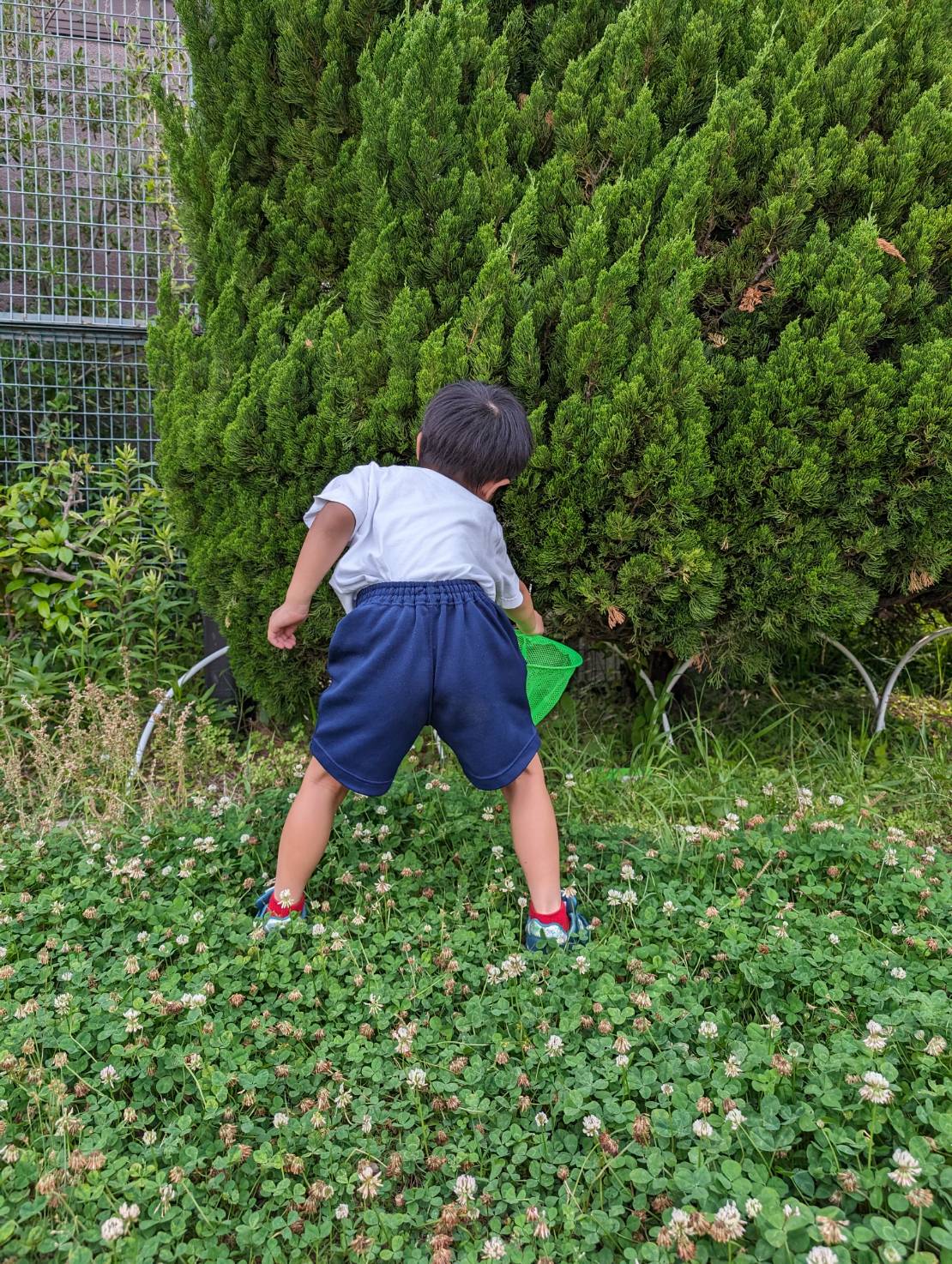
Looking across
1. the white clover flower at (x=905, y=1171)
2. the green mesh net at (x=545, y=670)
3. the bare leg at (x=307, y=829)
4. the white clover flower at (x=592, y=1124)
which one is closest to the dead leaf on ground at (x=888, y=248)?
the green mesh net at (x=545, y=670)

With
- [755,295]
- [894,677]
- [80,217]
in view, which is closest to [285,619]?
[755,295]

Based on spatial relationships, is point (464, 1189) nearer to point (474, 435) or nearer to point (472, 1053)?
point (472, 1053)

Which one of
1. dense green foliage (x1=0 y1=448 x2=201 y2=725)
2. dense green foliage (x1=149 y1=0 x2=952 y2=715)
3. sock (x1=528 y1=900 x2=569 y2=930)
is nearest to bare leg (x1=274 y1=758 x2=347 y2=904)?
sock (x1=528 y1=900 x2=569 y2=930)

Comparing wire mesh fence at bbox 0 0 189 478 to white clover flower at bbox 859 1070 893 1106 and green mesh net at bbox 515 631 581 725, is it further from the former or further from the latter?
white clover flower at bbox 859 1070 893 1106

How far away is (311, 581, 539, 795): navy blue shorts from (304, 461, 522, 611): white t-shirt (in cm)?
5

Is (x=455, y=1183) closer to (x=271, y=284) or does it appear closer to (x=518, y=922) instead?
(x=518, y=922)

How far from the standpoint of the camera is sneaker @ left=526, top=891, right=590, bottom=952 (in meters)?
2.41


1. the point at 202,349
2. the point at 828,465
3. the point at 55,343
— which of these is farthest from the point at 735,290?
the point at 55,343

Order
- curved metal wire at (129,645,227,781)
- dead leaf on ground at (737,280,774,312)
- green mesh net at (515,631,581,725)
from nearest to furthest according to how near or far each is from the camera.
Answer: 1. dead leaf on ground at (737,280,774,312)
2. green mesh net at (515,631,581,725)
3. curved metal wire at (129,645,227,781)

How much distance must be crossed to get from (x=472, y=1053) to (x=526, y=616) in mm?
1327

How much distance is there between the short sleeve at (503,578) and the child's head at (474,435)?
0.60ft

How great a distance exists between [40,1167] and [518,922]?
132 cm

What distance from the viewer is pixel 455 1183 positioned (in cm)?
167

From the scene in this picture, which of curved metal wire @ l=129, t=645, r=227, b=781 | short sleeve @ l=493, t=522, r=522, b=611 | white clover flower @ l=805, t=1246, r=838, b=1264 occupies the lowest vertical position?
curved metal wire @ l=129, t=645, r=227, b=781
